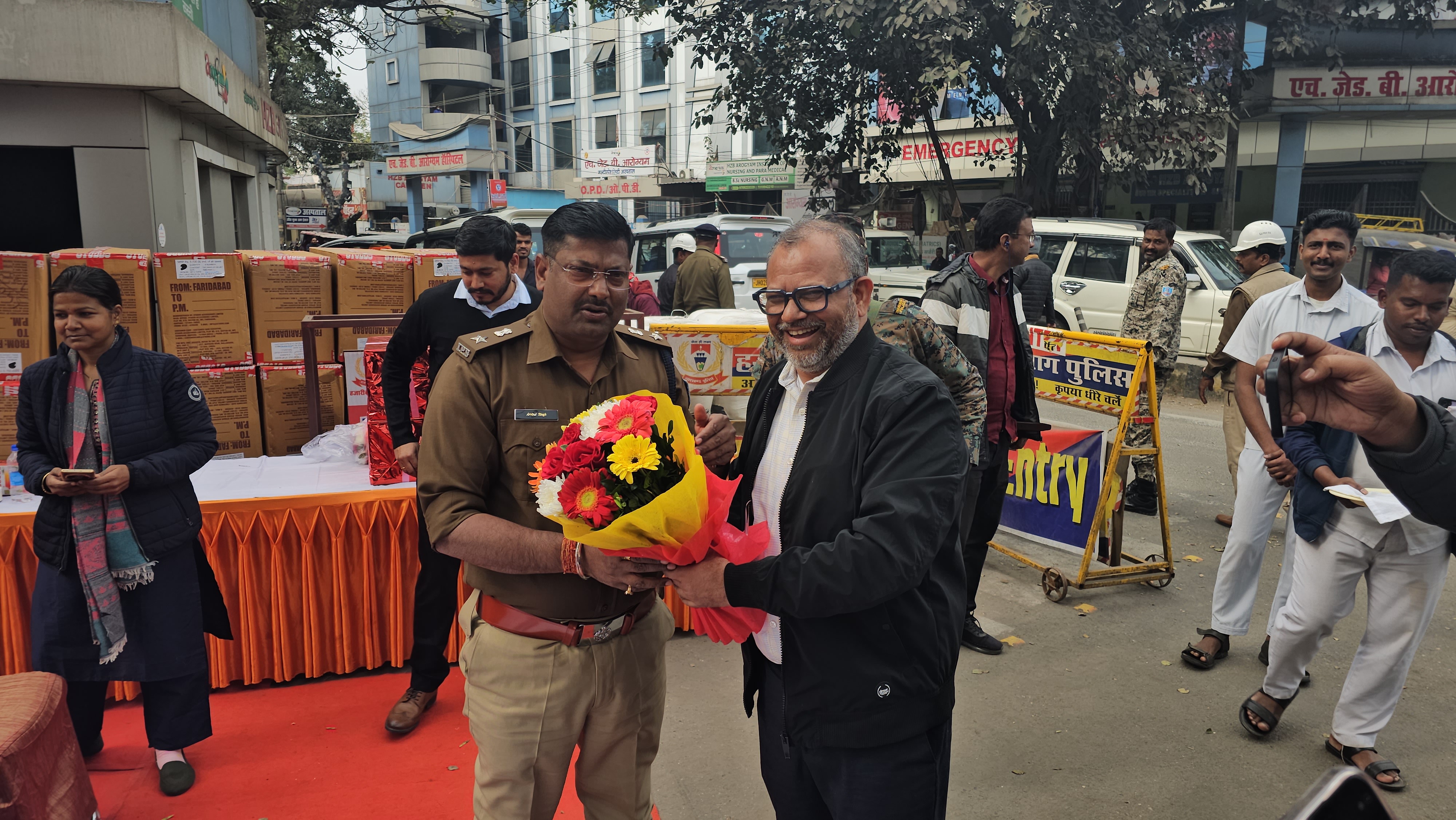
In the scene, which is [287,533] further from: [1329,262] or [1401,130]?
[1401,130]

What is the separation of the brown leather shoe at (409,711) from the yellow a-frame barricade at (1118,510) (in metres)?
3.36

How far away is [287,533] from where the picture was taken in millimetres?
3904

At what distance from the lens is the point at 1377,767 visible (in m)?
3.29

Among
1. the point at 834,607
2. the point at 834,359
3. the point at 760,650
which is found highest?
the point at 834,359

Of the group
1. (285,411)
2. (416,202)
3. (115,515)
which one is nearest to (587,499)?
(115,515)

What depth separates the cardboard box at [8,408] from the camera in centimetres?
425

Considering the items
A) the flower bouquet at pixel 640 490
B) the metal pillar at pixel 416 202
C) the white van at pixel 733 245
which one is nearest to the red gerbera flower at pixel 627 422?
the flower bouquet at pixel 640 490

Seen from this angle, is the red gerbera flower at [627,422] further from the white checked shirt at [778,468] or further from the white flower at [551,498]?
the white checked shirt at [778,468]

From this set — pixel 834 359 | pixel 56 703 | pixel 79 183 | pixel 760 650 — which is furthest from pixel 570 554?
pixel 79 183

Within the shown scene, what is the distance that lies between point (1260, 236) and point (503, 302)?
483 centimetres

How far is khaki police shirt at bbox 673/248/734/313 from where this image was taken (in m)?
8.84

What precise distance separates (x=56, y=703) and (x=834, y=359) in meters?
2.62

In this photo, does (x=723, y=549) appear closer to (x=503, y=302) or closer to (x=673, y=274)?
(x=503, y=302)

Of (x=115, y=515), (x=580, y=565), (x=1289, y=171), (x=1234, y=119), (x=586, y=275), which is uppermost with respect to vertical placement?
(x=1234, y=119)
